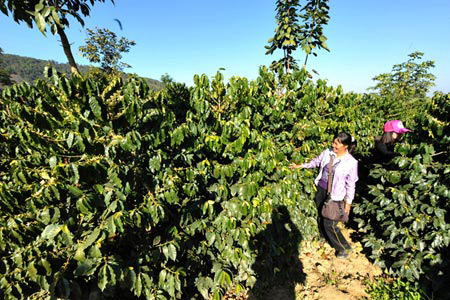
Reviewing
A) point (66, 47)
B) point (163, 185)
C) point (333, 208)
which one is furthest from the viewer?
point (333, 208)

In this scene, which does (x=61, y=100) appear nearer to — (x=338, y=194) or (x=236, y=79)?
(x=236, y=79)

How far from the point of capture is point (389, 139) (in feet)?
12.1

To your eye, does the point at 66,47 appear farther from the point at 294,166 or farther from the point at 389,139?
the point at 389,139

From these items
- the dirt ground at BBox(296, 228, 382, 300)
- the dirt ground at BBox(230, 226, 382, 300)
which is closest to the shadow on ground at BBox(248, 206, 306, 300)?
the dirt ground at BBox(230, 226, 382, 300)

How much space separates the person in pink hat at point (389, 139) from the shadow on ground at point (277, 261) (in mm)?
2052

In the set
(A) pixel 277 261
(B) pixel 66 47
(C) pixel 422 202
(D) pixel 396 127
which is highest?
(B) pixel 66 47

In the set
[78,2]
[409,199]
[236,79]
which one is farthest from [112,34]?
[409,199]

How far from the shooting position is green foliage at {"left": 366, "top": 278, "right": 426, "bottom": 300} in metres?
2.74

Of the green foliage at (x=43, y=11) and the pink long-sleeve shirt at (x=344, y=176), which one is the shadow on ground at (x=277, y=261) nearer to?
the pink long-sleeve shirt at (x=344, y=176)

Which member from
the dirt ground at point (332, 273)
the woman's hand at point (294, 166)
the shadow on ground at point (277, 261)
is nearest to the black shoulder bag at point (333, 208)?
the woman's hand at point (294, 166)

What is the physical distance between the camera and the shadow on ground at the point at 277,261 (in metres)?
2.87

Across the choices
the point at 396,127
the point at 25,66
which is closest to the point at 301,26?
the point at 396,127

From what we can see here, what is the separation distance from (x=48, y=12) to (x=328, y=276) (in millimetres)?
4890

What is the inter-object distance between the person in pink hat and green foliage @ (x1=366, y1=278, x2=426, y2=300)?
74.8 inches
